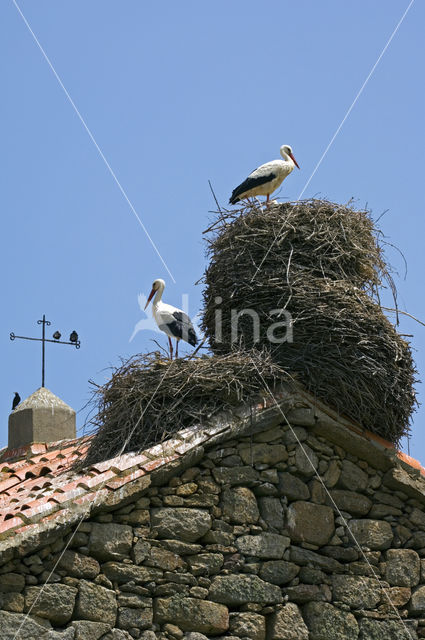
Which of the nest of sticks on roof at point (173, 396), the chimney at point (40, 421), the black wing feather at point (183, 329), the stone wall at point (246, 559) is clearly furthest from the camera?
the chimney at point (40, 421)

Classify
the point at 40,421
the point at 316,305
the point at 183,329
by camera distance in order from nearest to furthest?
the point at 316,305 → the point at 183,329 → the point at 40,421

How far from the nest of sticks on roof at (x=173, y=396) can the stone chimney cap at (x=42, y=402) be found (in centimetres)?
273

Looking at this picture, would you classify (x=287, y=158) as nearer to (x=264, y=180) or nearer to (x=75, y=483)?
(x=264, y=180)

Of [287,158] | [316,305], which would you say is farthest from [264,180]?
[316,305]

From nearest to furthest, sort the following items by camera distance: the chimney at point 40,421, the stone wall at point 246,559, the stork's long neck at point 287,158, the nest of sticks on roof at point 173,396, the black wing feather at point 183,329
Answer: the stone wall at point 246,559, the nest of sticks on roof at point 173,396, the black wing feather at point 183,329, the chimney at point 40,421, the stork's long neck at point 287,158

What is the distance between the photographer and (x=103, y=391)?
9.66 metres

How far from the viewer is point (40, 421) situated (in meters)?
12.0

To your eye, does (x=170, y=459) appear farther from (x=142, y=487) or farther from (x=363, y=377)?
(x=363, y=377)

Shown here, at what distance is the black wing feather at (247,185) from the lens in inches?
471

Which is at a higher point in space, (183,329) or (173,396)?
(183,329)

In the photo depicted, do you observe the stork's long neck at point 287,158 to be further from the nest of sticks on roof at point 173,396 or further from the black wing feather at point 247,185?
the nest of sticks on roof at point 173,396

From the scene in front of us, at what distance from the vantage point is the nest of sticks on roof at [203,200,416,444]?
31.3ft

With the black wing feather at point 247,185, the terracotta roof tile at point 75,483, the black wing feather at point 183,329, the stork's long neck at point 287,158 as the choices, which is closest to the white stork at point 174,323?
the black wing feather at point 183,329

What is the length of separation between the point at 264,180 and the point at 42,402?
321cm
